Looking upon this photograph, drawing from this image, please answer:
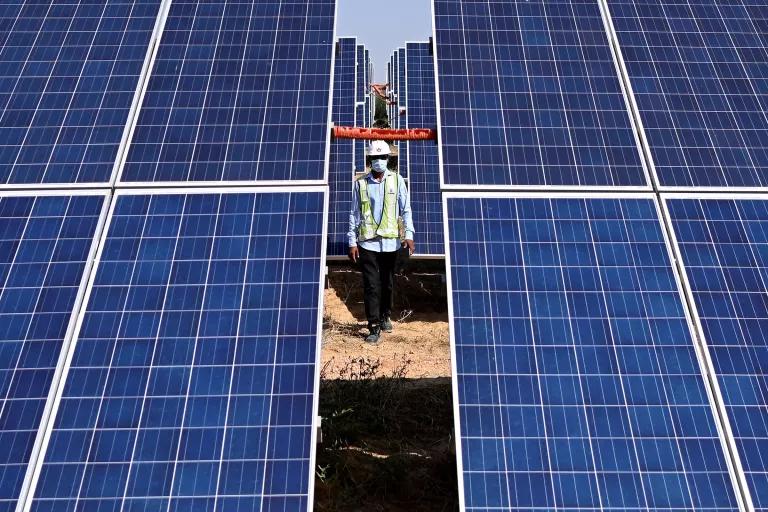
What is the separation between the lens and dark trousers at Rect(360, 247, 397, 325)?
963 centimetres

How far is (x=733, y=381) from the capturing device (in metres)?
5.60

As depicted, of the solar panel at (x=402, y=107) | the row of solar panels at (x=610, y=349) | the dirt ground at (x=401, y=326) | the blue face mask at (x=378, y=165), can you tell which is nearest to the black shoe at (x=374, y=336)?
the dirt ground at (x=401, y=326)

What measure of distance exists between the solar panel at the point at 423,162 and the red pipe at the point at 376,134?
123cm

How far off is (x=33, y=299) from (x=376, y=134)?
4938 millimetres

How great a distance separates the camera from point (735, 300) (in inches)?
239

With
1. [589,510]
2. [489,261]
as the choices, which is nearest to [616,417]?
[589,510]

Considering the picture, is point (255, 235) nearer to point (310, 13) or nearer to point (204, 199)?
point (204, 199)

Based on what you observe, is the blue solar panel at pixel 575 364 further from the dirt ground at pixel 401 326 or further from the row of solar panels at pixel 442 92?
the dirt ground at pixel 401 326

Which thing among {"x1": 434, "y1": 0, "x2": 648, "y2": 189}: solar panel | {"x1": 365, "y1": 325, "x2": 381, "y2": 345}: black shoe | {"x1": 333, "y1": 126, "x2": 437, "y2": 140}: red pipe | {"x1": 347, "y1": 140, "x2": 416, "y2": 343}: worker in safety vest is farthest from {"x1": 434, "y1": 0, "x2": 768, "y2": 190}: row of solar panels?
{"x1": 365, "y1": 325, "x2": 381, "y2": 345}: black shoe

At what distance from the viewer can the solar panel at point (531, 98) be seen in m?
6.85

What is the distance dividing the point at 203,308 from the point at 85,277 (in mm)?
994

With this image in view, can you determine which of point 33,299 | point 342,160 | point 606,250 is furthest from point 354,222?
point 342,160

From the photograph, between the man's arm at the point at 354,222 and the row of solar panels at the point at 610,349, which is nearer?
the row of solar panels at the point at 610,349

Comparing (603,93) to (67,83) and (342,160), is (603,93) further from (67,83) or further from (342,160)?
(342,160)
